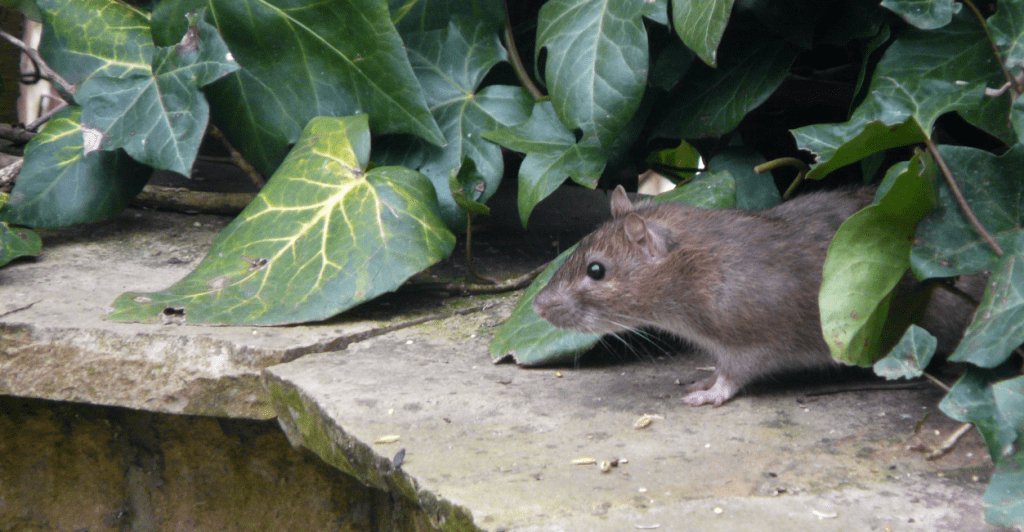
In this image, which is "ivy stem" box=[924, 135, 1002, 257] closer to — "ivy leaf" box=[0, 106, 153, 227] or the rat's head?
the rat's head

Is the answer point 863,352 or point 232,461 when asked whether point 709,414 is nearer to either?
point 863,352

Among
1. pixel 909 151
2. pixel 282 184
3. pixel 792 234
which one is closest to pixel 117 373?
pixel 282 184

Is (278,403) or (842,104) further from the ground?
(842,104)

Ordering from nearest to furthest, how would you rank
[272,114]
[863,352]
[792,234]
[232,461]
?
[863,352]
[792,234]
[232,461]
[272,114]

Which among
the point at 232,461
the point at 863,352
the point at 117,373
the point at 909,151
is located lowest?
the point at 232,461

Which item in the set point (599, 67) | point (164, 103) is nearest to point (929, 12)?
point (599, 67)

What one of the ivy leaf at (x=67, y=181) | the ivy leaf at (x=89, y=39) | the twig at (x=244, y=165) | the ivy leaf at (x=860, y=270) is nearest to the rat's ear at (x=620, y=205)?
the ivy leaf at (x=860, y=270)

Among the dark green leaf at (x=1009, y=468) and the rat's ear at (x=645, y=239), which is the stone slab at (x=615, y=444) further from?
the rat's ear at (x=645, y=239)

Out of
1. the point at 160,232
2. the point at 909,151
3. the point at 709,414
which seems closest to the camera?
the point at 709,414
